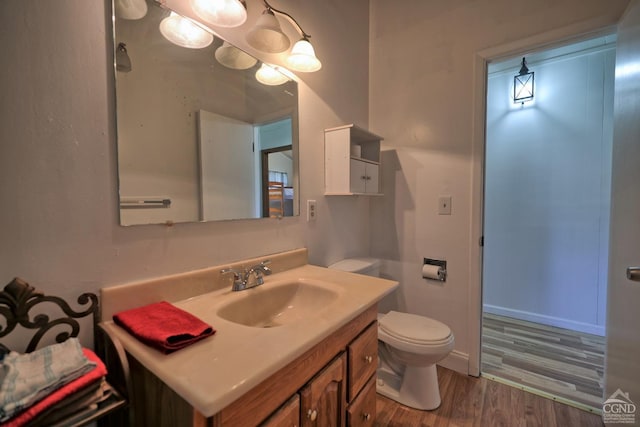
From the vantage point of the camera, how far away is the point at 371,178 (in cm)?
188

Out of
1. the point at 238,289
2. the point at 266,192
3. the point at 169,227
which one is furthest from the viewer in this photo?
the point at 266,192

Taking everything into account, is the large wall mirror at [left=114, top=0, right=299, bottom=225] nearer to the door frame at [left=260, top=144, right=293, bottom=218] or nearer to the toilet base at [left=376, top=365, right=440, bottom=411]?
the door frame at [left=260, top=144, right=293, bottom=218]

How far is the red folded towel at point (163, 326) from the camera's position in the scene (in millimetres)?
644

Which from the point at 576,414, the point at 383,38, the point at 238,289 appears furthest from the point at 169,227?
the point at 576,414

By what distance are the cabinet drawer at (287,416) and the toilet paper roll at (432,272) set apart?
1.41 metres

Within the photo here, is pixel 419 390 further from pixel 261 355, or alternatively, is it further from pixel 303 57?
pixel 303 57

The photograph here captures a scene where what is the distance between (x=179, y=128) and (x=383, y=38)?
178 centimetres

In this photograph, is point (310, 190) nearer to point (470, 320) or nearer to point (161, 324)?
point (161, 324)

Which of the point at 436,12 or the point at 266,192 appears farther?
the point at 436,12

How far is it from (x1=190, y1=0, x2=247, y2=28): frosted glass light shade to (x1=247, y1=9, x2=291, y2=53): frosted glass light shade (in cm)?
10

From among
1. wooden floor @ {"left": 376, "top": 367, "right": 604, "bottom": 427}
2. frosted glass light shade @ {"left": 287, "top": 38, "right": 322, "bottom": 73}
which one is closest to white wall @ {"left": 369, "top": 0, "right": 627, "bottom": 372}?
wooden floor @ {"left": 376, "top": 367, "right": 604, "bottom": 427}

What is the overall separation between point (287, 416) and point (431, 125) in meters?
1.85

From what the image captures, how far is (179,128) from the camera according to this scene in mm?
995

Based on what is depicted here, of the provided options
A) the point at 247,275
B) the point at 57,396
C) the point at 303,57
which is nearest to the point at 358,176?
the point at 303,57
